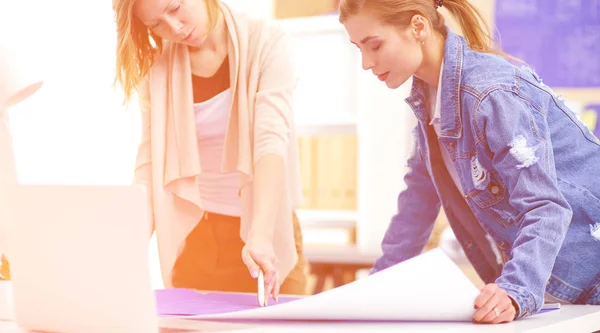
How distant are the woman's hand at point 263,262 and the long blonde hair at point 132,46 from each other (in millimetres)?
427

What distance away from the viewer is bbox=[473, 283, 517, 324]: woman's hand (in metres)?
0.85

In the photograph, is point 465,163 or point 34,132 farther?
point 34,132

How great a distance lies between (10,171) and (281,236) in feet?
2.15

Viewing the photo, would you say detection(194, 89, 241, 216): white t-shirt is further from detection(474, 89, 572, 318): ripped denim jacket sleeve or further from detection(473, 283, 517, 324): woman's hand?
detection(473, 283, 517, 324): woman's hand

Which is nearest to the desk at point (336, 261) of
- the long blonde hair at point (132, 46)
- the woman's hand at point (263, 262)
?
the long blonde hair at point (132, 46)

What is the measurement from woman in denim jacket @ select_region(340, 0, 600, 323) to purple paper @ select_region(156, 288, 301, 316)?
33cm

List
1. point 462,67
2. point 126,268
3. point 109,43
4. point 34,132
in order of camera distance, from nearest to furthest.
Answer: point 126,268, point 462,67, point 34,132, point 109,43

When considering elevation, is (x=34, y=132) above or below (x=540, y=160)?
below

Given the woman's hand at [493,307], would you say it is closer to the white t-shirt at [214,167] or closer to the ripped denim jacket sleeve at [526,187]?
the ripped denim jacket sleeve at [526,187]

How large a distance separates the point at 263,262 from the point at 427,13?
0.47m

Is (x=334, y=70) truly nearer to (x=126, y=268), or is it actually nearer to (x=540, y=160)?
(x=540, y=160)

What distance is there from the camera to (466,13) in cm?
122

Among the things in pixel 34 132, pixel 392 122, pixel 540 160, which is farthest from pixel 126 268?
pixel 392 122

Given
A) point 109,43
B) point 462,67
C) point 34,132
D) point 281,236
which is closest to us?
point 462,67
